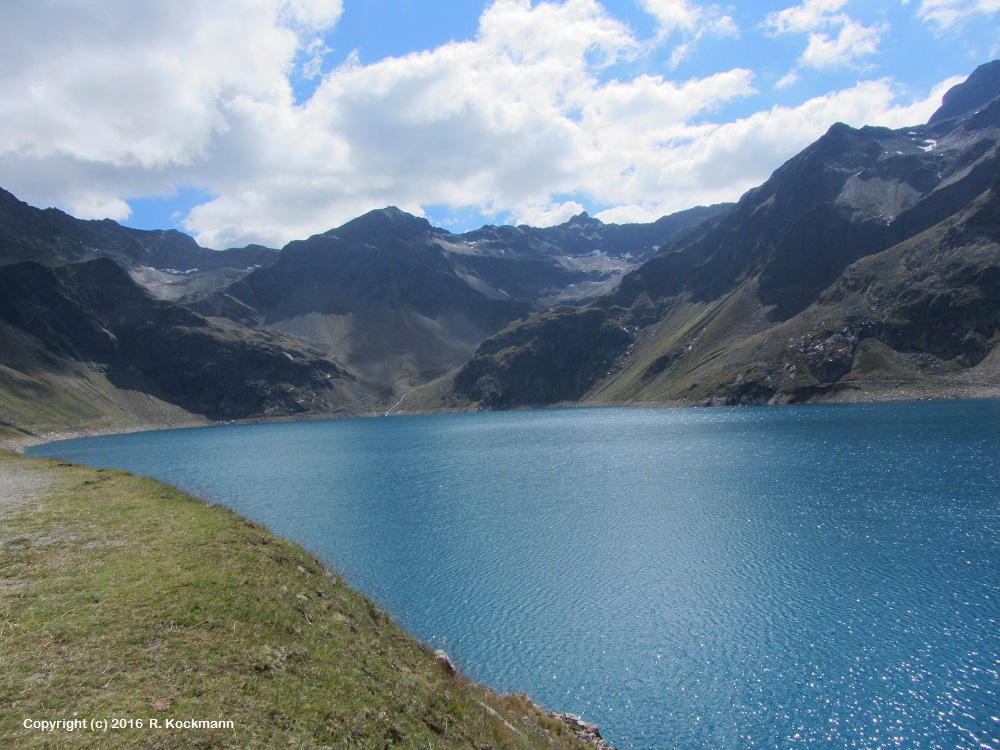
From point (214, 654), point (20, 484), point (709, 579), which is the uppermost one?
point (20, 484)

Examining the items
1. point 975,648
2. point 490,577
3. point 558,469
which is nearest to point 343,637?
point 490,577

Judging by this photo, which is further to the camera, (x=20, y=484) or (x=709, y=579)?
(x=20, y=484)

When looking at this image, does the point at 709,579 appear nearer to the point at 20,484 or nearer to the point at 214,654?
the point at 214,654

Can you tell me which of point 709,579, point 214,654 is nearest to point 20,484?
point 214,654

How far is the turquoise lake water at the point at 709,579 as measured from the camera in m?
24.2

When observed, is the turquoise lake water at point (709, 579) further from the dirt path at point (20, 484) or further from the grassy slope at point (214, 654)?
the dirt path at point (20, 484)

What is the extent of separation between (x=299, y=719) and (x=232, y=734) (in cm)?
164

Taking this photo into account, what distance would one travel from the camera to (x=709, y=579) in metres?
38.4

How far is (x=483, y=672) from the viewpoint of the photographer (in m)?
28.1

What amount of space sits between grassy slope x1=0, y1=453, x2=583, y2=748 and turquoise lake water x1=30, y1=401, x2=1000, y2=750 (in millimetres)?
8541

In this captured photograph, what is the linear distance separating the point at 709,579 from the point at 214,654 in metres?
33.0

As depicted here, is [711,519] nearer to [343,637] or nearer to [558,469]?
[558,469]

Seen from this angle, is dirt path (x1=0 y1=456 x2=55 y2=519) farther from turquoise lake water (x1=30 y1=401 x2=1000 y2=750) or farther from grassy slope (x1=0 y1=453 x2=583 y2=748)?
turquoise lake water (x1=30 y1=401 x2=1000 y2=750)

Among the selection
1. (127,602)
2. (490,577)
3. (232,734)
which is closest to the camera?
(232,734)
